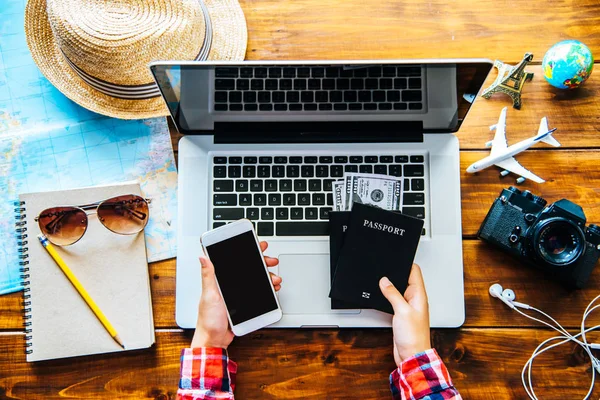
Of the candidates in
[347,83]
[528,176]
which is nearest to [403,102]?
[347,83]

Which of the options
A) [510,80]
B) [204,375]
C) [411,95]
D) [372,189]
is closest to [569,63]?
[510,80]

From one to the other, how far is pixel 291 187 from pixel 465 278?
14.9 inches

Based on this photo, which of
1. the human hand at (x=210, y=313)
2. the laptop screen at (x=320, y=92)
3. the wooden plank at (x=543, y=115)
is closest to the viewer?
the laptop screen at (x=320, y=92)

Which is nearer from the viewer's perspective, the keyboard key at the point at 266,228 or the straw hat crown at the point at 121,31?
the straw hat crown at the point at 121,31

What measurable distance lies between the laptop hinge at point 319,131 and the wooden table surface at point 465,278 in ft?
0.47

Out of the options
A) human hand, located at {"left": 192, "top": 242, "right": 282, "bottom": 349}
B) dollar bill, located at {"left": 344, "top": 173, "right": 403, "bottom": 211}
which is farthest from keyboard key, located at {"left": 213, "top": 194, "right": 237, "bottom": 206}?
dollar bill, located at {"left": 344, "top": 173, "right": 403, "bottom": 211}

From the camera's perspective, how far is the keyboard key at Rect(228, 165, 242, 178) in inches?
36.4

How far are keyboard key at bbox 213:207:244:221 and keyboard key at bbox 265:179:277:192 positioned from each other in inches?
2.5

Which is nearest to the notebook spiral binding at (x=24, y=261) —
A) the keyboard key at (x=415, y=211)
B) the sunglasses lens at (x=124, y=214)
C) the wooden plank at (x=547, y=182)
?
the sunglasses lens at (x=124, y=214)

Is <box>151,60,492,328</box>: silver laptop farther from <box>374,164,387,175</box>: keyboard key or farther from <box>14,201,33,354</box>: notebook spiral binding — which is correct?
<box>14,201,33,354</box>: notebook spiral binding

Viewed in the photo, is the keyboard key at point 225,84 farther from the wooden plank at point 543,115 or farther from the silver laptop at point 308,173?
the wooden plank at point 543,115

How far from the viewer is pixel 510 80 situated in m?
0.95

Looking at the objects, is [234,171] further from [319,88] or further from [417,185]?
[417,185]

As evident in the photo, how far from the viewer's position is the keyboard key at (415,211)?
91 cm
